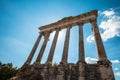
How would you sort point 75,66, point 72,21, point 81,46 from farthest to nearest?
point 72,21 → point 81,46 → point 75,66

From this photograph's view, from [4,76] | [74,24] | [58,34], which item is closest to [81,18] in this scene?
[74,24]

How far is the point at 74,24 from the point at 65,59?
8.79 m

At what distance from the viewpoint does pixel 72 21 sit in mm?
23953

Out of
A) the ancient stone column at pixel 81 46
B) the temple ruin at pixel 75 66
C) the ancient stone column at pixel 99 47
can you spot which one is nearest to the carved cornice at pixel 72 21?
the temple ruin at pixel 75 66

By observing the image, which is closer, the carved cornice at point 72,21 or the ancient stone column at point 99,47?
Answer: the ancient stone column at point 99,47

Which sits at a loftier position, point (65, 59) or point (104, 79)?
point (65, 59)

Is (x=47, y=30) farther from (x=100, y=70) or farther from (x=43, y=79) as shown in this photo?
(x=100, y=70)

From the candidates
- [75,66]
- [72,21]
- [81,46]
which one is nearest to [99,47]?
[81,46]

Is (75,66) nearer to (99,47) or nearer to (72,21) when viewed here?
(99,47)

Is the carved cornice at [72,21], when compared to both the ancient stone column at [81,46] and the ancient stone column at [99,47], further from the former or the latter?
the ancient stone column at [99,47]

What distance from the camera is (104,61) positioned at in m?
15.2

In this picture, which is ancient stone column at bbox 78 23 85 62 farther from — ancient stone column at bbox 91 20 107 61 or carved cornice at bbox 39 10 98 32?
ancient stone column at bbox 91 20 107 61

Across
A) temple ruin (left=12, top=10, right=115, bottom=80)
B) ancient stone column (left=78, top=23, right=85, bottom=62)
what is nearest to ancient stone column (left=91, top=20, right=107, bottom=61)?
temple ruin (left=12, top=10, right=115, bottom=80)

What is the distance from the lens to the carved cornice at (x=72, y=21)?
22.0m
